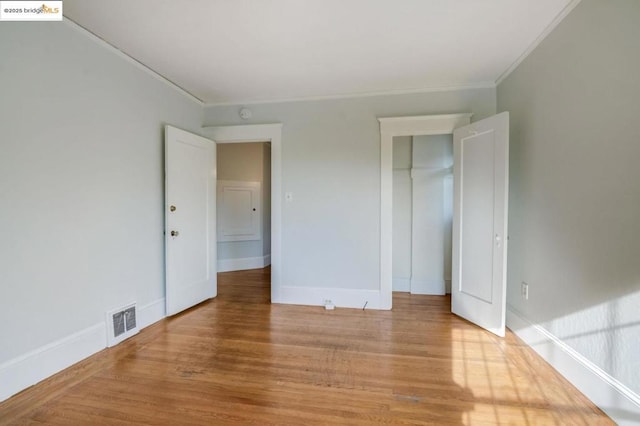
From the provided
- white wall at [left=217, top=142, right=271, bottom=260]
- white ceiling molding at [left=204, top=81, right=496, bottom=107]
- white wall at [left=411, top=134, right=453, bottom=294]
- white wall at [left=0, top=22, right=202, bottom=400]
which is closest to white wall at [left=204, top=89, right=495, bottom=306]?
white ceiling molding at [left=204, top=81, right=496, bottom=107]

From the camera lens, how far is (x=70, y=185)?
83.9 inches

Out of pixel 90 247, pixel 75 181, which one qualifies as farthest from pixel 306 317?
pixel 75 181

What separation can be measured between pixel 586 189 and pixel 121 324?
3.69 meters

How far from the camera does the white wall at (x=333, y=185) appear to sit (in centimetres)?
339

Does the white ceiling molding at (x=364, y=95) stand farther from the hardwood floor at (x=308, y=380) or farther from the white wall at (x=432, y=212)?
the hardwood floor at (x=308, y=380)

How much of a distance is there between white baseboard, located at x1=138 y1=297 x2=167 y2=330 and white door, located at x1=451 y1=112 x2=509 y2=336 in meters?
3.17

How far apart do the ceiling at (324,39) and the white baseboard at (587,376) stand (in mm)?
2320

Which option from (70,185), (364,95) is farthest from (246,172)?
(70,185)

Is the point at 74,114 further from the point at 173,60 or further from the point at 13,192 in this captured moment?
the point at 173,60

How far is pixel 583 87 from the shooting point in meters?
1.85

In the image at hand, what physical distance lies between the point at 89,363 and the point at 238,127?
2785 mm

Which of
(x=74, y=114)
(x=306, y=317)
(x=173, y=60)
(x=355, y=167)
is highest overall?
(x=173, y=60)

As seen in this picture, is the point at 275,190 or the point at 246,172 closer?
the point at 275,190

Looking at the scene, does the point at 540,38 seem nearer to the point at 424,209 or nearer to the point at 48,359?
the point at 424,209
